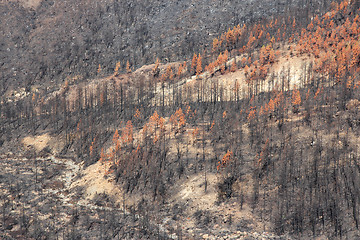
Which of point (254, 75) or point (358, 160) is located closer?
point (358, 160)

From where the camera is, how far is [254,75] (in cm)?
10519

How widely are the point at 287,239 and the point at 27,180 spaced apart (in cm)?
5511

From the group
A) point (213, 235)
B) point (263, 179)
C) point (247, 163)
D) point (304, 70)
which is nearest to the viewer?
point (213, 235)

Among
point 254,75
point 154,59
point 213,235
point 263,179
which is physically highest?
point 154,59

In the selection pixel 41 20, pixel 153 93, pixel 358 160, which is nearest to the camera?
pixel 358 160

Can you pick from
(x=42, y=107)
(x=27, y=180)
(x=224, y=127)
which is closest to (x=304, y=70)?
(x=224, y=127)

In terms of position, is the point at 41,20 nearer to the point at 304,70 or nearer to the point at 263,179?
the point at 304,70

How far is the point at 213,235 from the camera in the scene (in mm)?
55031

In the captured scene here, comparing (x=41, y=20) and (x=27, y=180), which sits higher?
(x=41, y=20)

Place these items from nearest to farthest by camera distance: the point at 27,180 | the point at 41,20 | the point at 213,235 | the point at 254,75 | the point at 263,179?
the point at 213,235 → the point at 263,179 → the point at 27,180 → the point at 254,75 → the point at 41,20

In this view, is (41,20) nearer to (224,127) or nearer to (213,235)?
(224,127)

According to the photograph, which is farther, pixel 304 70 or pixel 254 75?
pixel 254 75

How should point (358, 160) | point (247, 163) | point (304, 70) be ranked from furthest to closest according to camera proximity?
point (304, 70) < point (247, 163) < point (358, 160)

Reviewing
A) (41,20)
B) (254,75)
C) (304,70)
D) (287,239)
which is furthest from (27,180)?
(41,20)
